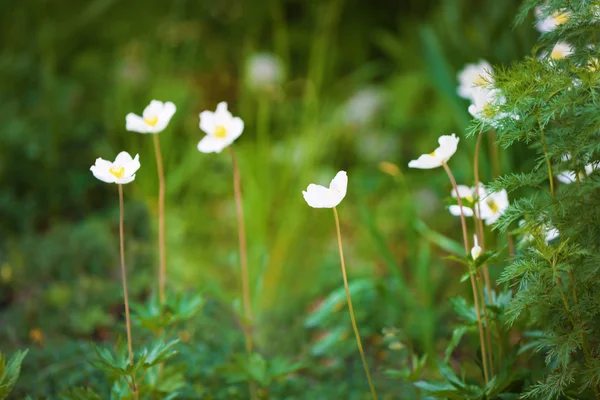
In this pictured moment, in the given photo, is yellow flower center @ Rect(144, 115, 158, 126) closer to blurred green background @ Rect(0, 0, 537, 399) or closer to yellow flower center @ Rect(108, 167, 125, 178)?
yellow flower center @ Rect(108, 167, 125, 178)

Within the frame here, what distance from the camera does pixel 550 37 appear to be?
35.0 inches

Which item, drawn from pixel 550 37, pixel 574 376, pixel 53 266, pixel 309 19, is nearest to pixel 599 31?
pixel 550 37

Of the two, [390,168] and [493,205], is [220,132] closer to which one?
[493,205]

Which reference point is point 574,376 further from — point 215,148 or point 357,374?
point 215,148

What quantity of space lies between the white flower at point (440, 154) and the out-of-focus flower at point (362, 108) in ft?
4.67

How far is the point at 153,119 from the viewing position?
40.3 inches

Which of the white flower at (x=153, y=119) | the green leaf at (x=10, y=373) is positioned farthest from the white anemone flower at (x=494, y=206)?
the green leaf at (x=10, y=373)

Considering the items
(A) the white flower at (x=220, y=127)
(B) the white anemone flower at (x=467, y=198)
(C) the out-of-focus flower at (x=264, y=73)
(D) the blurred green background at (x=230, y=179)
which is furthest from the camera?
(C) the out-of-focus flower at (x=264, y=73)

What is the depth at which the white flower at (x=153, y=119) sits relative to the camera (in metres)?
1.00

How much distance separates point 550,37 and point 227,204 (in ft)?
4.62

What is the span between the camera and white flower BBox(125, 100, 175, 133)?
100cm

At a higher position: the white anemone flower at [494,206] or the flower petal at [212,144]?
the flower petal at [212,144]

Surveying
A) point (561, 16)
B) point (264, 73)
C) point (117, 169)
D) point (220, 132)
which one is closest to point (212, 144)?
point (220, 132)

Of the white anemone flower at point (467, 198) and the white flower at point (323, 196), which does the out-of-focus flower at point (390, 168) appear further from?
the white flower at point (323, 196)
